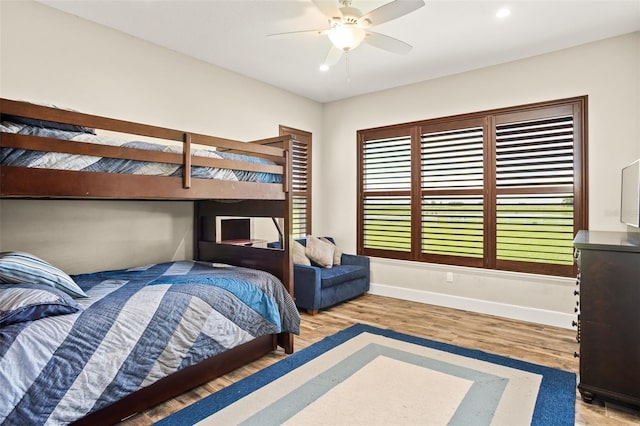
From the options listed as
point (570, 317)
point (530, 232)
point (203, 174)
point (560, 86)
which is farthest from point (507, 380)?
point (560, 86)

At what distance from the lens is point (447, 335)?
3.15 metres

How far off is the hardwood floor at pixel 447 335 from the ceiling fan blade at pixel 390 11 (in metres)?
2.46

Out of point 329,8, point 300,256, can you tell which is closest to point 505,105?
point 329,8

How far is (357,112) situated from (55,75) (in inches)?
130

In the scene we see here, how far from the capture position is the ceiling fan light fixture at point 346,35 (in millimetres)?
2457

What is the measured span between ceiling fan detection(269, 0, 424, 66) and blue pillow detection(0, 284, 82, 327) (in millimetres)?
2126

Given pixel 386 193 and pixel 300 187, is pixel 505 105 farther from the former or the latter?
pixel 300 187

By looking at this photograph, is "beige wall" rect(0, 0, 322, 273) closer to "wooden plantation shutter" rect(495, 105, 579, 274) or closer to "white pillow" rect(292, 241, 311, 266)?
"white pillow" rect(292, 241, 311, 266)

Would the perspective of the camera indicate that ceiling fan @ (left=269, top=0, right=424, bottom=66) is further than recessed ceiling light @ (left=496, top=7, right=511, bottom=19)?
No

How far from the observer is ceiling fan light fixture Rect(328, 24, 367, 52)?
2.46 metres

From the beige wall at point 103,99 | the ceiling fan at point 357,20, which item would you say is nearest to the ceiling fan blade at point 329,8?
the ceiling fan at point 357,20

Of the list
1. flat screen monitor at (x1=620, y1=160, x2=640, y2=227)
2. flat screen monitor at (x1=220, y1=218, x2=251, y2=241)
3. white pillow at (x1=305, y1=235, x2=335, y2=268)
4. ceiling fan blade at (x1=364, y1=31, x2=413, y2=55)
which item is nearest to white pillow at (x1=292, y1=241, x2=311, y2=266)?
white pillow at (x1=305, y1=235, x2=335, y2=268)

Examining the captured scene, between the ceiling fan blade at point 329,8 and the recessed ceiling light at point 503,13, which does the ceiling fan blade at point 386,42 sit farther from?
the recessed ceiling light at point 503,13

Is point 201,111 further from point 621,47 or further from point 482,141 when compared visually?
point 621,47
